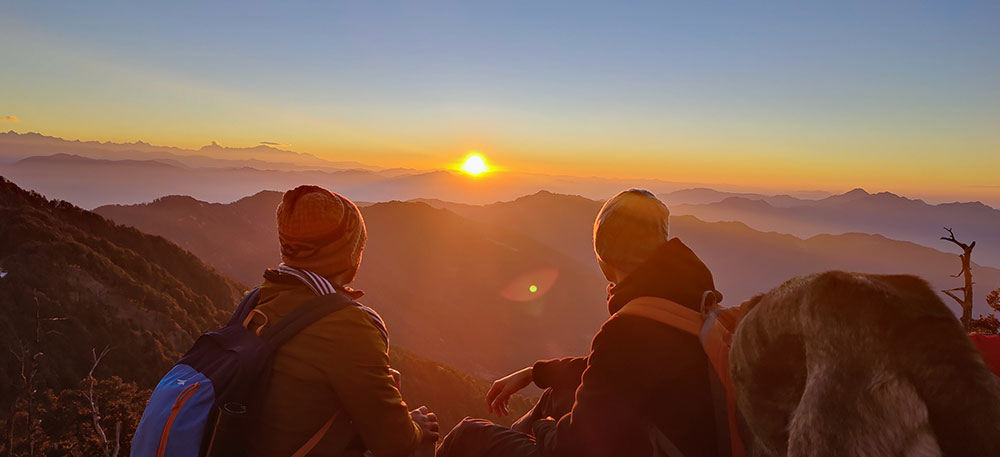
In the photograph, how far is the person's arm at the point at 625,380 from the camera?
6.95 feet

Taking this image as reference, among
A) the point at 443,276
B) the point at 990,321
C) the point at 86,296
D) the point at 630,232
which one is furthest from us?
the point at 443,276

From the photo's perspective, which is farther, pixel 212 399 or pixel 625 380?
pixel 625 380

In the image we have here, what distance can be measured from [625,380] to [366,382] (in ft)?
A: 4.04

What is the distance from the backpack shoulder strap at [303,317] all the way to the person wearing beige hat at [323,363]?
0.03m

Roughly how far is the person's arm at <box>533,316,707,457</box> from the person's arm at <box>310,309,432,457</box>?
0.88 meters

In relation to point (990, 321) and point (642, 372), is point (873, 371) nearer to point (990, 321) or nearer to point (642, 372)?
point (642, 372)

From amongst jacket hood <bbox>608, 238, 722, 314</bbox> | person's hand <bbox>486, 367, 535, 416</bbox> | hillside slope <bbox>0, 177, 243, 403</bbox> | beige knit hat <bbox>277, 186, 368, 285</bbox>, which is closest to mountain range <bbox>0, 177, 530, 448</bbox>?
hillside slope <bbox>0, 177, 243, 403</bbox>

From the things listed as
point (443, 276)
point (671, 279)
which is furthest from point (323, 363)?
point (443, 276)

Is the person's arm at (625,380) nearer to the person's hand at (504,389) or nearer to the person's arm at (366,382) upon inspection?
the person's arm at (366,382)

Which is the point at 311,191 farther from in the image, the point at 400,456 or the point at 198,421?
the point at 400,456

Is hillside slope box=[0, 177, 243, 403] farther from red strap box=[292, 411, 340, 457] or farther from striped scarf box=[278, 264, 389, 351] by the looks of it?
red strap box=[292, 411, 340, 457]

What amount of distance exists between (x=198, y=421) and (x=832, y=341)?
234cm

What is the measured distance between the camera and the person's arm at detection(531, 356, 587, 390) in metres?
3.19

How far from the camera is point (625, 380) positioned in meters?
2.15
